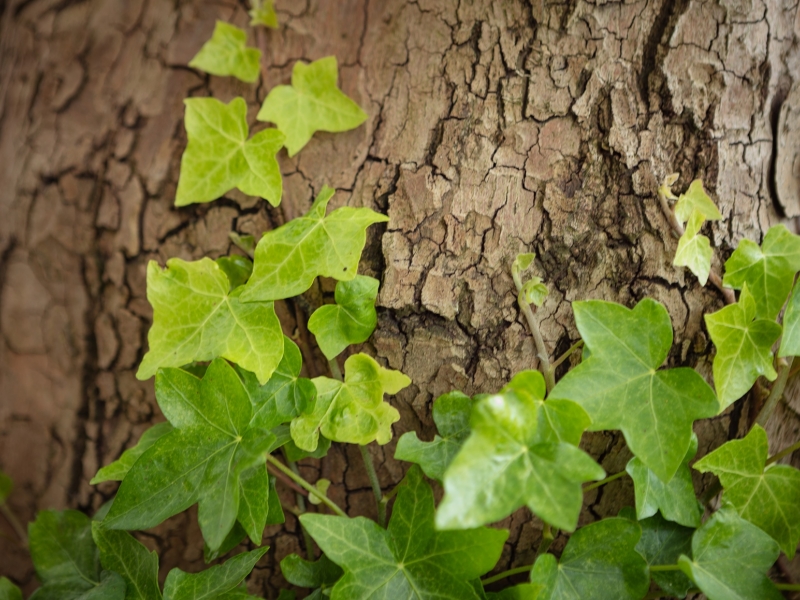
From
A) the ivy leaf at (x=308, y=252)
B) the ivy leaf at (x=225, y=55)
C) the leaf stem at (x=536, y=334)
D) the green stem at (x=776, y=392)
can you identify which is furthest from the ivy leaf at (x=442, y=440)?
the ivy leaf at (x=225, y=55)

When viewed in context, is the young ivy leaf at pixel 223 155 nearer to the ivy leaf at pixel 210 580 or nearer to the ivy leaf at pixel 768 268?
the ivy leaf at pixel 210 580

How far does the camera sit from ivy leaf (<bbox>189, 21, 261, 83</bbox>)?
3.45 feet

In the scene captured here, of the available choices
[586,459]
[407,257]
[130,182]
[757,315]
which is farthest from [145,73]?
[757,315]

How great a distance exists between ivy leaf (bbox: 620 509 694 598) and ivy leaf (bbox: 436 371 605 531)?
29cm

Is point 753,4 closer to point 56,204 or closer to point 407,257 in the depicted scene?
point 407,257

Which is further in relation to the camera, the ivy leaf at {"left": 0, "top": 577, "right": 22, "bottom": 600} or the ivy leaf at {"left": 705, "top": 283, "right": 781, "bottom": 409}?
A: the ivy leaf at {"left": 0, "top": 577, "right": 22, "bottom": 600}

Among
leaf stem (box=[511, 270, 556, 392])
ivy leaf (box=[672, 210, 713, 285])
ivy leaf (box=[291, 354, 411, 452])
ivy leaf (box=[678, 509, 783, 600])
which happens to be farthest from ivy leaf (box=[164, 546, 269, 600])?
ivy leaf (box=[672, 210, 713, 285])

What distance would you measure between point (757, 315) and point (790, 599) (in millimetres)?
489

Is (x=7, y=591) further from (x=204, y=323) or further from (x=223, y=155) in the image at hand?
(x=223, y=155)

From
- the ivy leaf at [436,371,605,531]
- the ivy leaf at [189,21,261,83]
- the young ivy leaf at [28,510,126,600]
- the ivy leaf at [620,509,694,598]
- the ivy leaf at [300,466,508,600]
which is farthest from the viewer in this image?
the ivy leaf at [189,21,261,83]

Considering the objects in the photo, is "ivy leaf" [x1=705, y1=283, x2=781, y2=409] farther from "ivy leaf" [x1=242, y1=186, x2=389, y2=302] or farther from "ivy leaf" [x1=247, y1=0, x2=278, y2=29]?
"ivy leaf" [x1=247, y1=0, x2=278, y2=29]

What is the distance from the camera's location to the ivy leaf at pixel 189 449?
75 centimetres

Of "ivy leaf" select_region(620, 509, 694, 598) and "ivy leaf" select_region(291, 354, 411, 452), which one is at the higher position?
"ivy leaf" select_region(291, 354, 411, 452)

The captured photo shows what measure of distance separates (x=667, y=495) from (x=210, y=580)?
67 cm
